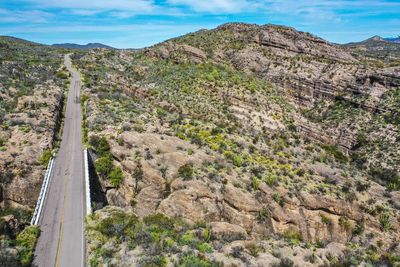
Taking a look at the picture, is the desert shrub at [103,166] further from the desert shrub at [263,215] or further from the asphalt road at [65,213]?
the desert shrub at [263,215]

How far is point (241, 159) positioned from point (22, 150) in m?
20.7

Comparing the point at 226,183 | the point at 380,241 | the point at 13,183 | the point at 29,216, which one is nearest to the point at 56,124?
the point at 13,183

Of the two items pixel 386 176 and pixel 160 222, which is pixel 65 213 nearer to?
pixel 160 222

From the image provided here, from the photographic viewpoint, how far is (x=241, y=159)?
32.5m

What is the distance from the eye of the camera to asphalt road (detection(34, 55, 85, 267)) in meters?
18.1

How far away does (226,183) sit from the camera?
91.6 ft

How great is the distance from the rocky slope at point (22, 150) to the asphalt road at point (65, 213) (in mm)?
909

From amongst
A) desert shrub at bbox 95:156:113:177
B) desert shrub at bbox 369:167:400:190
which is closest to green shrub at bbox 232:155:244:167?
desert shrub at bbox 95:156:113:177

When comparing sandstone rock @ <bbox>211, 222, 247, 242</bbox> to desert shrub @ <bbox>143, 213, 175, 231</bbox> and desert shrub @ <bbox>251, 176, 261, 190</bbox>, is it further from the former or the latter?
desert shrub @ <bbox>251, 176, 261, 190</bbox>

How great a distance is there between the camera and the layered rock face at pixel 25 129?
84.9ft

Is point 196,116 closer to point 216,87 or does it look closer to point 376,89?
point 216,87

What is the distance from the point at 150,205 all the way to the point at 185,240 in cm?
701

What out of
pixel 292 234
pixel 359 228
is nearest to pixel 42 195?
pixel 292 234

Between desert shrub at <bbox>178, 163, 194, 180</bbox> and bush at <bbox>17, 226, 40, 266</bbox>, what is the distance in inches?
456
